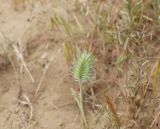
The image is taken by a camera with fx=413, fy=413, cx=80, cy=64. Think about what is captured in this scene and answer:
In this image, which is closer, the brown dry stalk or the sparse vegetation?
the brown dry stalk

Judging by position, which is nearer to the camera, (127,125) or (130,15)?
(127,125)

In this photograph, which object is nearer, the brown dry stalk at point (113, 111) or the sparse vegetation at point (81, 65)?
the brown dry stalk at point (113, 111)

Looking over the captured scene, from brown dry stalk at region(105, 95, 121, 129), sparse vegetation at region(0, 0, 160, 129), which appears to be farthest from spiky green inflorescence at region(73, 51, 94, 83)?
brown dry stalk at region(105, 95, 121, 129)

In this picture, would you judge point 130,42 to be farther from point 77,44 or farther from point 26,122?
point 26,122

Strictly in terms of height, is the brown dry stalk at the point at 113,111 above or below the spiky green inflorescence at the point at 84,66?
below

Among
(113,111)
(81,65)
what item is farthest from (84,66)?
(113,111)

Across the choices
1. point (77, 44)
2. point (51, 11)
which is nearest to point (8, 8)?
point (51, 11)

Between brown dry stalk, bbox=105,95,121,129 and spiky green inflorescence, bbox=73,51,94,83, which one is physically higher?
spiky green inflorescence, bbox=73,51,94,83

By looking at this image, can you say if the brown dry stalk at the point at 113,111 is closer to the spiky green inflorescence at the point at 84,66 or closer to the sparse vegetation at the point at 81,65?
the sparse vegetation at the point at 81,65

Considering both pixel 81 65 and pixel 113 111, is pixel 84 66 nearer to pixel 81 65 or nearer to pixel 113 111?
pixel 81 65

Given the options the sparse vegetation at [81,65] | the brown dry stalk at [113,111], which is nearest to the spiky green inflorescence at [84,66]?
the sparse vegetation at [81,65]

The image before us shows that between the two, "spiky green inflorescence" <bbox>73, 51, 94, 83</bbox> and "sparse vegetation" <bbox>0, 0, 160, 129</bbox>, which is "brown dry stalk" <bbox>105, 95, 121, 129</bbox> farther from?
"spiky green inflorescence" <bbox>73, 51, 94, 83</bbox>
